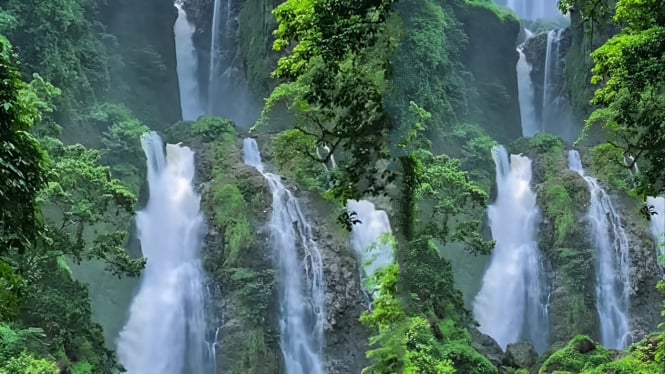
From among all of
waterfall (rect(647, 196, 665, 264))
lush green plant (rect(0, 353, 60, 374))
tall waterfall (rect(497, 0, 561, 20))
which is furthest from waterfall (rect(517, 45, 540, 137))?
lush green plant (rect(0, 353, 60, 374))

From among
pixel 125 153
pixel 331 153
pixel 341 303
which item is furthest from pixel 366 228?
pixel 331 153

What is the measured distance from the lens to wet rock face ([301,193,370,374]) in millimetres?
18703

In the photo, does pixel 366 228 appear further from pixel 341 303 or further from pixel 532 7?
pixel 532 7

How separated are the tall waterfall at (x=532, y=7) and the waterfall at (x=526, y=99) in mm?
24998

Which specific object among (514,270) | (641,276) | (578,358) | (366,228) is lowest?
(578,358)

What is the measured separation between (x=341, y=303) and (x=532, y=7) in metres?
46.9

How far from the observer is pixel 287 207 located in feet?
A: 69.0

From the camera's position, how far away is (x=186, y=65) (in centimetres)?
3088

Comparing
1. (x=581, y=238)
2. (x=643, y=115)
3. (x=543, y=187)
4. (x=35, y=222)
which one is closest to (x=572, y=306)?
(x=581, y=238)

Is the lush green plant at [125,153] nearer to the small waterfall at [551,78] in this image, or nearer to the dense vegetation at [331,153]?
the dense vegetation at [331,153]

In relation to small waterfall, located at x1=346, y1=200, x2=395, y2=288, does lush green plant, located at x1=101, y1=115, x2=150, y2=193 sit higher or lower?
higher

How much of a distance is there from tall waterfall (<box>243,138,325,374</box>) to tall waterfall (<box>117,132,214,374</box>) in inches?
91.4

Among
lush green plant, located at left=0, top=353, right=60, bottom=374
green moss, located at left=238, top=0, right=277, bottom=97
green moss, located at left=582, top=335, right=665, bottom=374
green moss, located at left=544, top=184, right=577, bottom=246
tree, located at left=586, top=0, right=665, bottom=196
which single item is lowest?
lush green plant, located at left=0, top=353, right=60, bottom=374

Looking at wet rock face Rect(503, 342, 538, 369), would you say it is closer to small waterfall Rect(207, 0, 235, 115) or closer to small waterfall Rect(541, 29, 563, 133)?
small waterfall Rect(207, 0, 235, 115)
